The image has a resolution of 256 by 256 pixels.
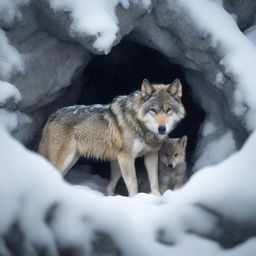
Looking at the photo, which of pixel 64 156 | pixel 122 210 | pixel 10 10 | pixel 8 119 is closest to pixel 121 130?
pixel 64 156

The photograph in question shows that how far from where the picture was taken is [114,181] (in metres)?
7.83

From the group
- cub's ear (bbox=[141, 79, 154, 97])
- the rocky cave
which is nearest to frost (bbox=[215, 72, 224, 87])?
the rocky cave

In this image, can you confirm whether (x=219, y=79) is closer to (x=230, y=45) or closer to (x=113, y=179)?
(x=230, y=45)

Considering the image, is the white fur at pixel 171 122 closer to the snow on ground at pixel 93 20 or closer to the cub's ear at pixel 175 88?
the cub's ear at pixel 175 88

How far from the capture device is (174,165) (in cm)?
755

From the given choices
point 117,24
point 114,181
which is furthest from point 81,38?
point 114,181

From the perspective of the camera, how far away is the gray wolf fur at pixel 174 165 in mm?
7605

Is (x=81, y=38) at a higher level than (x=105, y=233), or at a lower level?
lower

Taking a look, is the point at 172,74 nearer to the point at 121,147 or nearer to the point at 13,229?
the point at 121,147

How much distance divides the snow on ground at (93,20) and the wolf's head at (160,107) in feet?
2.86

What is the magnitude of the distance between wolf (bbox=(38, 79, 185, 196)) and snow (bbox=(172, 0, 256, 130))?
80cm

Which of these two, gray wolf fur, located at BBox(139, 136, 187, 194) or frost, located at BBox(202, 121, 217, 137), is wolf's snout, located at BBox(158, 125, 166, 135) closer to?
gray wolf fur, located at BBox(139, 136, 187, 194)

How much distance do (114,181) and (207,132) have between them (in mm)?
1665

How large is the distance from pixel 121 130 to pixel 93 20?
1673 mm
